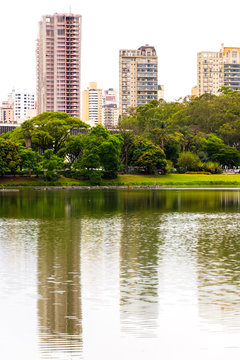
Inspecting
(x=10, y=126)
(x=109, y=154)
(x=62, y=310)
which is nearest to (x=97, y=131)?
(x=109, y=154)

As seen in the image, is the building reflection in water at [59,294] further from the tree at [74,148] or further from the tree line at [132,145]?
the tree at [74,148]

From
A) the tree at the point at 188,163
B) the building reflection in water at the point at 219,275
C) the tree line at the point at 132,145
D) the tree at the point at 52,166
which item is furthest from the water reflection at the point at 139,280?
the tree at the point at 188,163

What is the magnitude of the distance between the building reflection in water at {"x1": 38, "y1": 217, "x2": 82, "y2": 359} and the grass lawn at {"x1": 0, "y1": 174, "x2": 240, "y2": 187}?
6259 cm

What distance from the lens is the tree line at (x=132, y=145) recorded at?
312ft

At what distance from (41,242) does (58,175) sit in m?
66.3

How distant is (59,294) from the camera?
17703 millimetres

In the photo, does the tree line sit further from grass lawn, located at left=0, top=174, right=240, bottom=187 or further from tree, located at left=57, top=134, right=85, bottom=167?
grass lawn, located at left=0, top=174, right=240, bottom=187

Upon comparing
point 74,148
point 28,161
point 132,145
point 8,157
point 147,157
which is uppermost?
point 132,145

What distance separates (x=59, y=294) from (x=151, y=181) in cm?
8177

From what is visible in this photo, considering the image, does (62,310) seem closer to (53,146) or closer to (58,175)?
(58,175)

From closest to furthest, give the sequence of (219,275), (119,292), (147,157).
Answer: (119,292) < (219,275) < (147,157)

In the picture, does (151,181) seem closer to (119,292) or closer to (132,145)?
(132,145)

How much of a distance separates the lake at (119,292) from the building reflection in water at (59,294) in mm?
26

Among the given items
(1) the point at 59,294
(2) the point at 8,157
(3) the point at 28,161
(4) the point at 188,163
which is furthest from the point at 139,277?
(4) the point at 188,163
